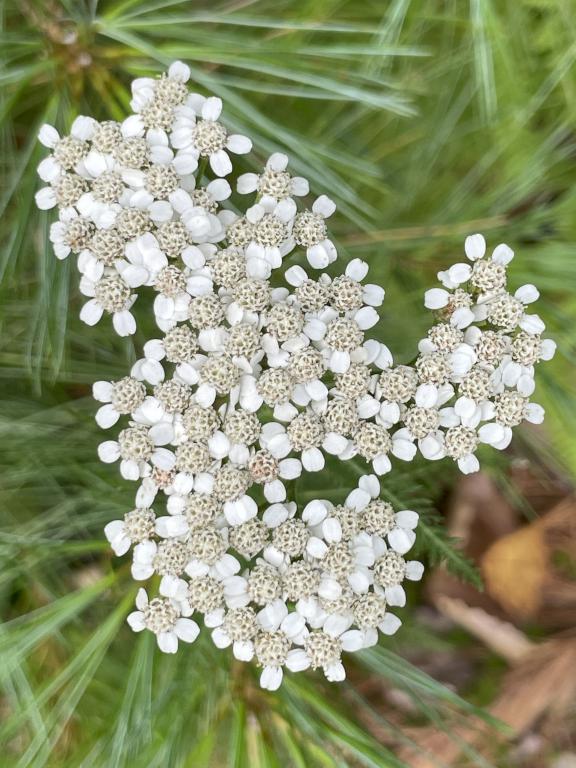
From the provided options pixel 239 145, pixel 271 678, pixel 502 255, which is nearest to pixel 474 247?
pixel 502 255

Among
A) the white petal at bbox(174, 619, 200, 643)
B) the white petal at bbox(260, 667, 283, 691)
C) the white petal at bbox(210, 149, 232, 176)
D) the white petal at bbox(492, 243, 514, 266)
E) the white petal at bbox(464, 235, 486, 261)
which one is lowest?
the white petal at bbox(260, 667, 283, 691)

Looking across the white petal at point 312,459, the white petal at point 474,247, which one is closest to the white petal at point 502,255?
the white petal at point 474,247

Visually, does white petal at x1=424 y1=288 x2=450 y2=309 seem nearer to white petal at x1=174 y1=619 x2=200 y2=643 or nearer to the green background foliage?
the green background foliage

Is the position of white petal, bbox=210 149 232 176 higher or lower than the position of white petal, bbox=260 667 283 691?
higher

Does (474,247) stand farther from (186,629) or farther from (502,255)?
(186,629)

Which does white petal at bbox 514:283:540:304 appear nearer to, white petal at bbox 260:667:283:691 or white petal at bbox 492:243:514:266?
white petal at bbox 492:243:514:266

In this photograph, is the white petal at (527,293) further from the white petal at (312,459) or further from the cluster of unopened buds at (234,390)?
the white petal at (312,459)

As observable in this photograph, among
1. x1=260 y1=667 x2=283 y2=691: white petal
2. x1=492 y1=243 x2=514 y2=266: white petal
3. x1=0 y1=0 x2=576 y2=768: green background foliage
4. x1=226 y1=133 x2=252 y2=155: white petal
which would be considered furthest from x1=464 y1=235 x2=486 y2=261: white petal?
x1=260 y1=667 x2=283 y2=691: white petal
